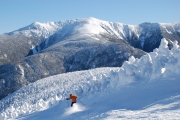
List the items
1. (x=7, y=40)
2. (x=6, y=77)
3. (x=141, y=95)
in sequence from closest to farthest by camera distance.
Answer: (x=141, y=95), (x=6, y=77), (x=7, y=40)

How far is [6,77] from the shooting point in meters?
83.6

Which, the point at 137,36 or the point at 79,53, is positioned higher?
the point at 137,36

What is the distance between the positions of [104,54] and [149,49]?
72.3 m

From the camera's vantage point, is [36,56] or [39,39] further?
[39,39]

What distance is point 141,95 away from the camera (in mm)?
14844

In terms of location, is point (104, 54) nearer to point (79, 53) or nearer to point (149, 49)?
point (79, 53)

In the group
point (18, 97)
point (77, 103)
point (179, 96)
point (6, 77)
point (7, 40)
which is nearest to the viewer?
point (179, 96)

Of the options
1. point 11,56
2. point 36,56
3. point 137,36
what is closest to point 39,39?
point 11,56

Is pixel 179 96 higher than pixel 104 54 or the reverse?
the reverse

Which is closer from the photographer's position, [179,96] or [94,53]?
[179,96]

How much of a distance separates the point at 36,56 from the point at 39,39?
8954 centimetres

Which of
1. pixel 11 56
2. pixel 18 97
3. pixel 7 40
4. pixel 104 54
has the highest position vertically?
pixel 7 40

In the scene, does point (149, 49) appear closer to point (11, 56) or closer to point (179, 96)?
point (11, 56)

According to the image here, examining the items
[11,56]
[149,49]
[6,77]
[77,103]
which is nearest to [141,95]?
[77,103]
